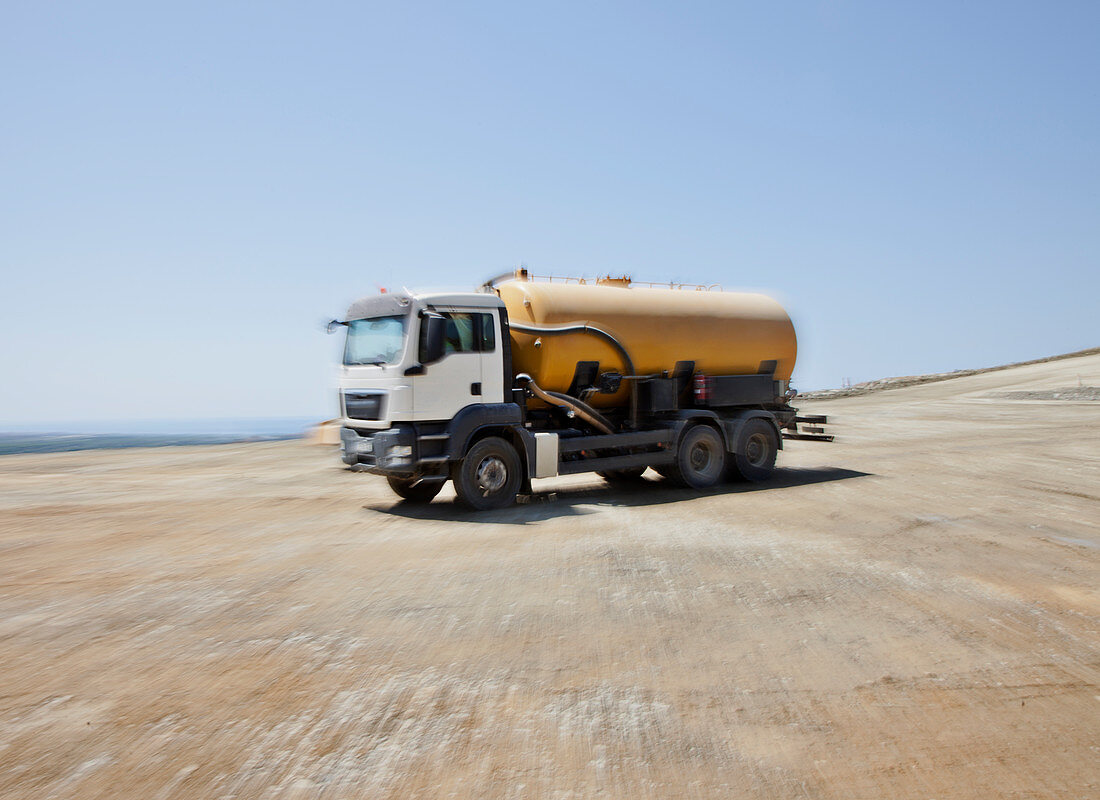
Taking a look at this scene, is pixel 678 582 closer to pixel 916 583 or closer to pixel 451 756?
pixel 916 583

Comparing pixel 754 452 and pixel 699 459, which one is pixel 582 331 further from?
pixel 754 452

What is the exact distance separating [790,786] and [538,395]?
314 inches

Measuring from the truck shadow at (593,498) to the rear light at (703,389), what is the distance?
5.06 ft

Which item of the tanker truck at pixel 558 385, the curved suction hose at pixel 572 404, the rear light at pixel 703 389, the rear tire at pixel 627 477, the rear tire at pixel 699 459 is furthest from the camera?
the rear tire at pixel 627 477

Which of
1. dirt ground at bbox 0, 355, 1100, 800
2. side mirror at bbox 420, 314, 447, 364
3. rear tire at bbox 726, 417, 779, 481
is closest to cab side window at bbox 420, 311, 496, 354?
side mirror at bbox 420, 314, 447, 364

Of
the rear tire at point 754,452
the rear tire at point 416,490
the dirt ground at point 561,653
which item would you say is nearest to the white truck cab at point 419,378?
the rear tire at point 416,490

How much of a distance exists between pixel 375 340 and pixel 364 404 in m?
0.93

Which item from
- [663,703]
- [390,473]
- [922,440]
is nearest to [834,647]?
[663,703]

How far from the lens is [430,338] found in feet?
31.5

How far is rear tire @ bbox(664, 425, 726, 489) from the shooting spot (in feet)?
39.5

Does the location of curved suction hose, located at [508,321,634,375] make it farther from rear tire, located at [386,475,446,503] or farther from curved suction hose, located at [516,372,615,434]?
rear tire, located at [386,475,446,503]

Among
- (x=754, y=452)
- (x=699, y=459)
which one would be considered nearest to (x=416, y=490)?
(x=699, y=459)

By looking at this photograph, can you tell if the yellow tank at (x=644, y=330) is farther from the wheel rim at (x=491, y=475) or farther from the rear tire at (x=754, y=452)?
the wheel rim at (x=491, y=475)

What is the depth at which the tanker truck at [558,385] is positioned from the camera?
9711 mm
